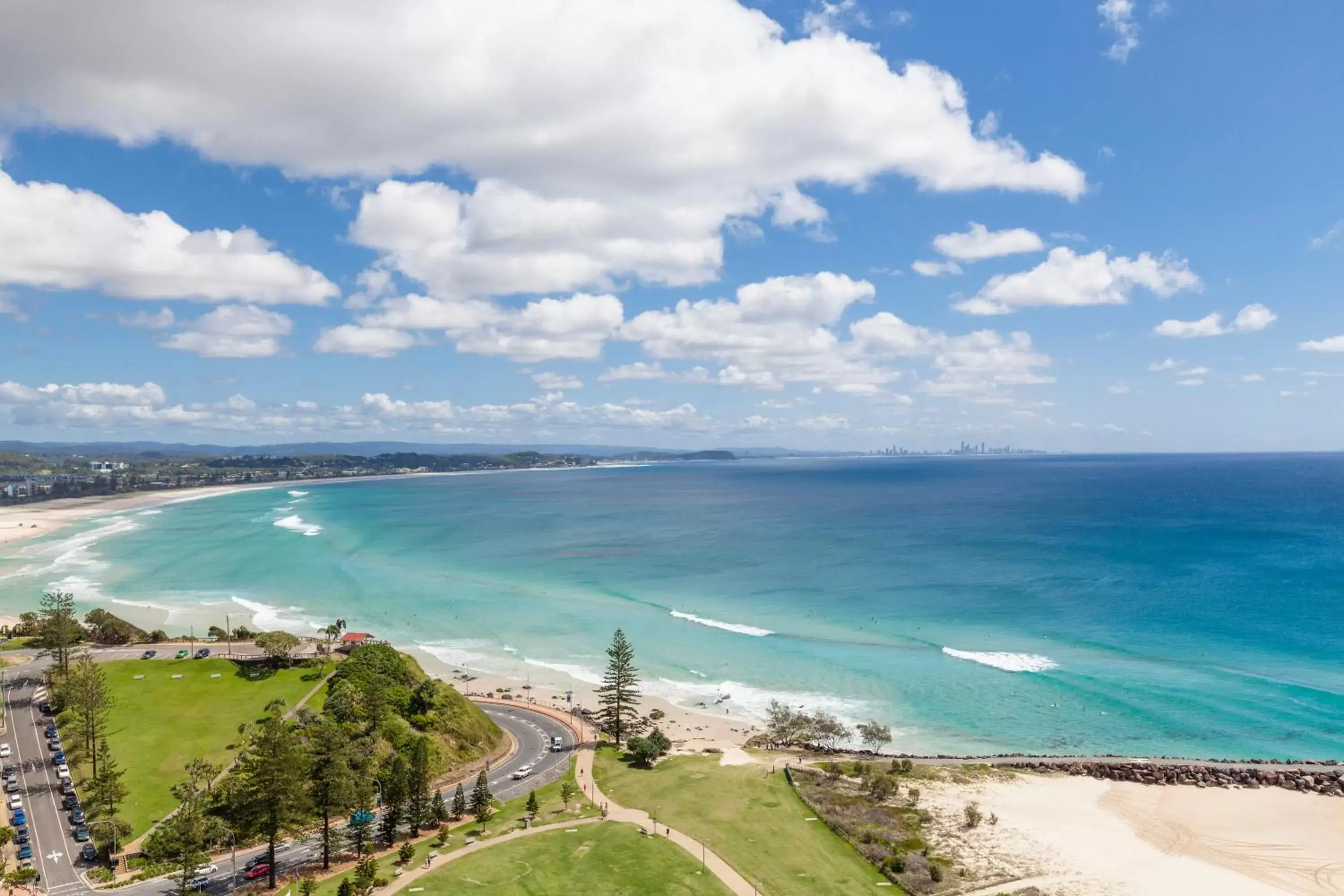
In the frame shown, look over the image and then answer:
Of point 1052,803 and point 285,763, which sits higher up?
point 285,763

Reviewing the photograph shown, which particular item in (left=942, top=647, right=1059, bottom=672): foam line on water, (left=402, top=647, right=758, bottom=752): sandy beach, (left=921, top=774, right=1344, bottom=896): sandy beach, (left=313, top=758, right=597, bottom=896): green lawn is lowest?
(left=402, top=647, right=758, bottom=752): sandy beach

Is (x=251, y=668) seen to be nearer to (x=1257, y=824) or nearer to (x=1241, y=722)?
(x=1257, y=824)

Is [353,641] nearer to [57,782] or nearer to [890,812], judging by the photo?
[57,782]

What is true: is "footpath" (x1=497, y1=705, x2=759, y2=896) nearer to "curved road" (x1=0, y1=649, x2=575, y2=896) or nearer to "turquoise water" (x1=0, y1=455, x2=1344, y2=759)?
"curved road" (x1=0, y1=649, x2=575, y2=896)

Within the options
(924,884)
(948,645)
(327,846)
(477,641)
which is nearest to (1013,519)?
(948,645)

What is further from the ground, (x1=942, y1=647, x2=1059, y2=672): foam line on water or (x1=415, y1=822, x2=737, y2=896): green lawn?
(x1=942, y1=647, x2=1059, y2=672): foam line on water

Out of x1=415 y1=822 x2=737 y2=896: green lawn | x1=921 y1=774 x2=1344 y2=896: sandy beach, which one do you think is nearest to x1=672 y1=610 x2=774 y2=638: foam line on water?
x1=921 y1=774 x2=1344 y2=896: sandy beach
